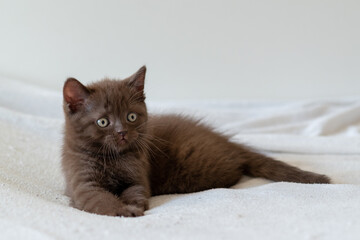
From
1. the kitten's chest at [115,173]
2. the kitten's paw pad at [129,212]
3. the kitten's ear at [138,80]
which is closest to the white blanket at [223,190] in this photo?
the kitten's paw pad at [129,212]

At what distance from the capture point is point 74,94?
1515 millimetres

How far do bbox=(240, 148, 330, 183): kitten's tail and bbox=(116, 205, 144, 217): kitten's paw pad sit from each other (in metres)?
0.68

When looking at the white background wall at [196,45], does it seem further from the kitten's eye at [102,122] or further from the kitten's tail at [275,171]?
the kitten's eye at [102,122]

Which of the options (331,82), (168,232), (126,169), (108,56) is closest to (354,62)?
(331,82)

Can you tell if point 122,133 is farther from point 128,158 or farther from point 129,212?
point 129,212

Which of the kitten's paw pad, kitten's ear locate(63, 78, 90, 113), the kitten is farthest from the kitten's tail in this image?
kitten's ear locate(63, 78, 90, 113)

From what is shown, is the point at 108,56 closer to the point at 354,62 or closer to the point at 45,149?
the point at 45,149

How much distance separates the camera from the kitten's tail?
1.72 metres

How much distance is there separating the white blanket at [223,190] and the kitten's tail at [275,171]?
59mm

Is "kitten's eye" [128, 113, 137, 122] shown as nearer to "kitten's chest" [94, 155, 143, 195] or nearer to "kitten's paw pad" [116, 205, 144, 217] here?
"kitten's chest" [94, 155, 143, 195]

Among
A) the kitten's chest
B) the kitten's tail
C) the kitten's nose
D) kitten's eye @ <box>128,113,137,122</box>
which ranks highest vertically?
kitten's eye @ <box>128,113,137,122</box>

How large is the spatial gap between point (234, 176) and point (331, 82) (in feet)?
5.65

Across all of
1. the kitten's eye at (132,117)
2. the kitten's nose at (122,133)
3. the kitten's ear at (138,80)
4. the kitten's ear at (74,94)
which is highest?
the kitten's ear at (138,80)

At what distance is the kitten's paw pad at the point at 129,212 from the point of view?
131 centimetres
